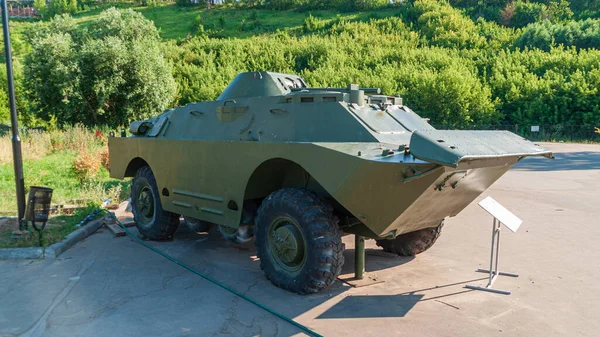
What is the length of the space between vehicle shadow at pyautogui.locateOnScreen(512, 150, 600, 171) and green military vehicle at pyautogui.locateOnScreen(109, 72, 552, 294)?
35.3 feet

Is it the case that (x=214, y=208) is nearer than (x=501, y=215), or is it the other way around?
(x=501, y=215)

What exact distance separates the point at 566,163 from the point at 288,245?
14214 millimetres

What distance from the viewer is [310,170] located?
4.66 metres

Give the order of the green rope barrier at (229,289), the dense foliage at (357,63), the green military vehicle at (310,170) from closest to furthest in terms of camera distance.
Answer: the green rope barrier at (229,289) < the green military vehicle at (310,170) < the dense foliage at (357,63)

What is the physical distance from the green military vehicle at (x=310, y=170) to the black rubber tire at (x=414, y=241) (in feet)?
0.05

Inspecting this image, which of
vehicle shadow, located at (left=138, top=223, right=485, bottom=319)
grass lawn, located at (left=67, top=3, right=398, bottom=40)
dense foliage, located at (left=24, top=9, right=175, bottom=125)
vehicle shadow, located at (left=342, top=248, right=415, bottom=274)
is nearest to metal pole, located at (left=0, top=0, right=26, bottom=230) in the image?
vehicle shadow, located at (left=138, top=223, right=485, bottom=319)

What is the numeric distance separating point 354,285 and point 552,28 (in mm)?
39968

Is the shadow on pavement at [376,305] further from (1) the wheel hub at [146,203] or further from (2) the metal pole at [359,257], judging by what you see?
(1) the wheel hub at [146,203]

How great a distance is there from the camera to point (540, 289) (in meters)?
5.13

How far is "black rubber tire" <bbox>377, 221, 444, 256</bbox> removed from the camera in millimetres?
6117

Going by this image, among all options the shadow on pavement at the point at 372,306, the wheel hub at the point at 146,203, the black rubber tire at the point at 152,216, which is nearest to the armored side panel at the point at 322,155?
the black rubber tire at the point at 152,216

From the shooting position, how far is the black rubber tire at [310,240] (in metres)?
4.70

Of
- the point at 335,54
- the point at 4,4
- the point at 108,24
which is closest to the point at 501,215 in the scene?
the point at 4,4

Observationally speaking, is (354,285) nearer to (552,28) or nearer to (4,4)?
(4,4)
